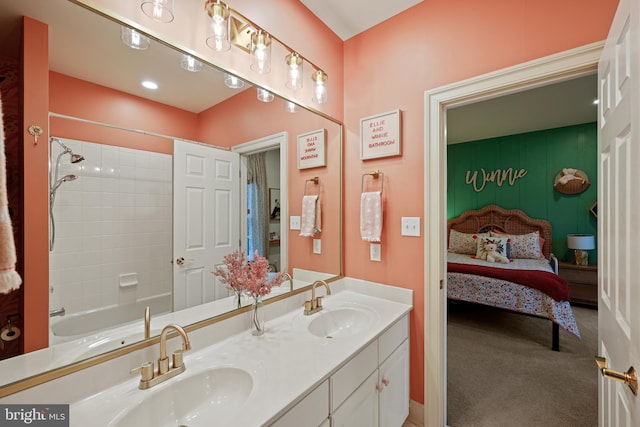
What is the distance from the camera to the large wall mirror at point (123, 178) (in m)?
0.87

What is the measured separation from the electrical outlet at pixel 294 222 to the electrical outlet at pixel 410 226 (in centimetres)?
69

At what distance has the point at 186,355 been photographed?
1118mm

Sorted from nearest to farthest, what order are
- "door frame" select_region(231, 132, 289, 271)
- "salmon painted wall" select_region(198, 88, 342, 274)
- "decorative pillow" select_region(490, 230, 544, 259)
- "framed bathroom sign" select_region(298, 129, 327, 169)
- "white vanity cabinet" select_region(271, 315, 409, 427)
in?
"white vanity cabinet" select_region(271, 315, 409, 427) → "salmon painted wall" select_region(198, 88, 342, 274) → "door frame" select_region(231, 132, 289, 271) → "framed bathroom sign" select_region(298, 129, 327, 169) → "decorative pillow" select_region(490, 230, 544, 259)

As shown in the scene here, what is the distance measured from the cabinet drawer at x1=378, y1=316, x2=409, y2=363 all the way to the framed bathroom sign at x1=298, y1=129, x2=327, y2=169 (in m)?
1.13

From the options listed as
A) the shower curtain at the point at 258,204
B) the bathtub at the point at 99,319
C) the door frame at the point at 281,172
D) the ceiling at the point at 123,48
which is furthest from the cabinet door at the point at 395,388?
the ceiling at the point at 123,48

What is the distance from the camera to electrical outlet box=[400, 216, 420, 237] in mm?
1737

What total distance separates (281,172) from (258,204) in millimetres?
279

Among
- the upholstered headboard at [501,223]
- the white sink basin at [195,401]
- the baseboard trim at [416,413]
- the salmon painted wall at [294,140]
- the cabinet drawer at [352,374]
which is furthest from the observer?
the upholstered headboard at [501,223]

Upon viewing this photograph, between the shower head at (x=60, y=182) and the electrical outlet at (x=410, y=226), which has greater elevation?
the shower head at (x=60, y=182)

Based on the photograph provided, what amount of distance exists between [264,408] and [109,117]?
3.60 feet

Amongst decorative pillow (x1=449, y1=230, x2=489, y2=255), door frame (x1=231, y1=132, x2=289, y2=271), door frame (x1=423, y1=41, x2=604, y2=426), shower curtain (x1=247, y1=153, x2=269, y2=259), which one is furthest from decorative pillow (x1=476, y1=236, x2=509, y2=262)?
shower curtain (x1=247, y1=153, x2=269, y2=259)

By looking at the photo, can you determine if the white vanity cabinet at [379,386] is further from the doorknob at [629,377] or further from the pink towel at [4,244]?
the pink towel at [4,244]

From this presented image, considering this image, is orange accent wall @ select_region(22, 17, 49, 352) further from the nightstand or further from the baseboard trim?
the nightstand

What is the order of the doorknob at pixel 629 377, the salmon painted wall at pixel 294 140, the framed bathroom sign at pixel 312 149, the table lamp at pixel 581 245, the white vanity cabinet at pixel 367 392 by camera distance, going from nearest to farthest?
the doorknob at pixel 629 377 < the white vanity cabinet at pixel 367 392 < the salmon painted wall at pixel 294 140 < the framed bathroom sign at pixel 312 149 < the table lamp at pixel 581 245
